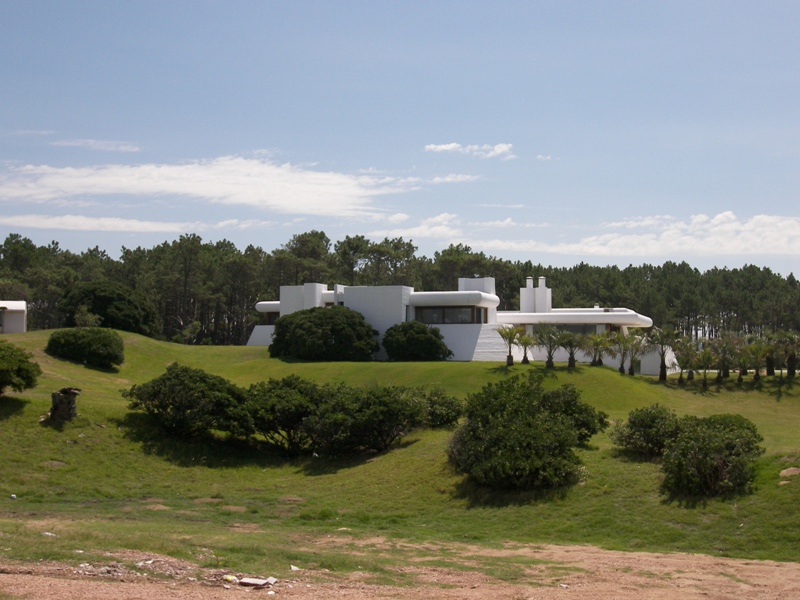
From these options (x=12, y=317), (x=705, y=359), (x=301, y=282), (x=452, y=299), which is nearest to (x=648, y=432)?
(x=705, y=359)

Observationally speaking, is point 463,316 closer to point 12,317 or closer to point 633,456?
point 12,317

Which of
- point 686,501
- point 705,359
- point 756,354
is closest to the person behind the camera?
point 686,501

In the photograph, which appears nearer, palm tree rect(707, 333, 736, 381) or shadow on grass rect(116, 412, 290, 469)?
shadow on grass rect(116, 412, 290, 469)

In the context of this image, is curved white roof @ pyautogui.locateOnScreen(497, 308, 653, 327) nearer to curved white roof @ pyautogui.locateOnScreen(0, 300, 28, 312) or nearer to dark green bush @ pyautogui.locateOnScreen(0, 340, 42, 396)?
curved white roof @ pyautogui.locateOnScreen(0, 300, 28, 312)

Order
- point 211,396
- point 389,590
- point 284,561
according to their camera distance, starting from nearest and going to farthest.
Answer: point 389,590 → point 284,561 → point 211,396

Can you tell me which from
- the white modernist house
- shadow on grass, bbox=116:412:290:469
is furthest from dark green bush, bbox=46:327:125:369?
the white modernist house

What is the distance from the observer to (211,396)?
3027 centimetres

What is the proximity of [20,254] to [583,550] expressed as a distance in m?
87.7

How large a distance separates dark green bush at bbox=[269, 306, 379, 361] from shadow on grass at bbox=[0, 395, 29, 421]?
25853mm

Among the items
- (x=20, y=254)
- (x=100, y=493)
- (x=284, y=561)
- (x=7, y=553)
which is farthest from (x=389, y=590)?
(x=20, y=254)

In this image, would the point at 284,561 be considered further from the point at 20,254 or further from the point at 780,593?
the point at 20,254

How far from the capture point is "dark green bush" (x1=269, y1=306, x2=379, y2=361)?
55188 mm

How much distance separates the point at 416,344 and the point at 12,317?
98.7ft

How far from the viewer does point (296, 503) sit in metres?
23.6
